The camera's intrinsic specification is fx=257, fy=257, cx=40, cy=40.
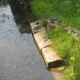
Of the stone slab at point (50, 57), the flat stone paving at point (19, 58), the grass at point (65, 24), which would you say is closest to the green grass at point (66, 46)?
the grass at point (65, 24)

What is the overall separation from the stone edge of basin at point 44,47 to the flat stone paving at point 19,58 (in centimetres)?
18

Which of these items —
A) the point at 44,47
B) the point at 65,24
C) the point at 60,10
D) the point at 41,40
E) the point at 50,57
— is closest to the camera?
the point at 50,57

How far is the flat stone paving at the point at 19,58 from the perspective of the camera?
260 inches

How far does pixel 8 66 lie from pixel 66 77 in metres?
1.85

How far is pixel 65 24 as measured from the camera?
8.41 m

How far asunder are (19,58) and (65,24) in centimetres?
199

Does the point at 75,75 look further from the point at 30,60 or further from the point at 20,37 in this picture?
the point at 20,37

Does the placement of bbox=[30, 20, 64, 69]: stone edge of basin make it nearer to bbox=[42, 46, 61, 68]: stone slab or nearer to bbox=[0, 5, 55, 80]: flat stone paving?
bbox=[42, 46, 61, 68]: stone slab

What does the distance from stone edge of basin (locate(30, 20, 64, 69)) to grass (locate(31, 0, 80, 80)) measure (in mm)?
156

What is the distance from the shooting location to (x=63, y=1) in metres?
10.9

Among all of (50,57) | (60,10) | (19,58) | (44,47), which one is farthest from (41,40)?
(60,10)

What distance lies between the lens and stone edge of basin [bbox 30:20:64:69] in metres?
6.80

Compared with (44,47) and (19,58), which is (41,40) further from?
(19,58)

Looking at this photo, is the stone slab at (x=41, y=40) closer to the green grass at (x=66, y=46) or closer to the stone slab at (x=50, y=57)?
the green grass at (x=66, y=46)
